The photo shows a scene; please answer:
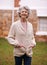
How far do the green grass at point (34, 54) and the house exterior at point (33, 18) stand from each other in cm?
79

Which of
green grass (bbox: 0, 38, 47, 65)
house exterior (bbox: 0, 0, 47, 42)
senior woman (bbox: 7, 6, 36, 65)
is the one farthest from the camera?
Result: house exterior (bbox: 0, 0, 47, 42)

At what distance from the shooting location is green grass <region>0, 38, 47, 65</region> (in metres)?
8.23

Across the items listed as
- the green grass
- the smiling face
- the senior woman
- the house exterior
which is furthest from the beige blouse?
the house exterior

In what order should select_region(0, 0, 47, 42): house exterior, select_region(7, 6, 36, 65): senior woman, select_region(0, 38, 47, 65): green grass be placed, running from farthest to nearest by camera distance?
1. select_region(0, 0, 47, 42): house exterior
2. select_region(0, 38, 47, 65): green grass
3. select_region(7, 6, 36, 65): senior woman

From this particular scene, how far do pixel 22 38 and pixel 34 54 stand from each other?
15.5 ft

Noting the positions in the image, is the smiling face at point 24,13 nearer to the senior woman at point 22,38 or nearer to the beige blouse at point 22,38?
the senior woman at point 22,38

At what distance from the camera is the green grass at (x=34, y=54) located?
8.23m

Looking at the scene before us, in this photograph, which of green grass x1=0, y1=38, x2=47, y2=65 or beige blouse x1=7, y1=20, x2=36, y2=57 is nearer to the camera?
beige blouse x1=7, y1=20, x2=36, y2=57

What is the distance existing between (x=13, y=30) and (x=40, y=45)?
642 centimetres

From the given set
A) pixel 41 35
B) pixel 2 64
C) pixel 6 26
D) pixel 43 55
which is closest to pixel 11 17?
pixel 6 26

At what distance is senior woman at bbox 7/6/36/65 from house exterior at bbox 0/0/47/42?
7374 millimetres

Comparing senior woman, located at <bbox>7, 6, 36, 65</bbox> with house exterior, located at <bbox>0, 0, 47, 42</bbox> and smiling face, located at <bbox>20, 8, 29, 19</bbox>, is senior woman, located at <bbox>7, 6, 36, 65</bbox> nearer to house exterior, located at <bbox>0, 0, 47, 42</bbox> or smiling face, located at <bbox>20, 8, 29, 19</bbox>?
smiling face, located at <bbox>20, 8, 29, 19</bbox>

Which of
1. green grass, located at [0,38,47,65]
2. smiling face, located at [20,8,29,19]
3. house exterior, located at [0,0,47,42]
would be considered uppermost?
smiling face, located at [20,8,29,19]

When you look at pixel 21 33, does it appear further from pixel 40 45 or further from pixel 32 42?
pixel 40 45
